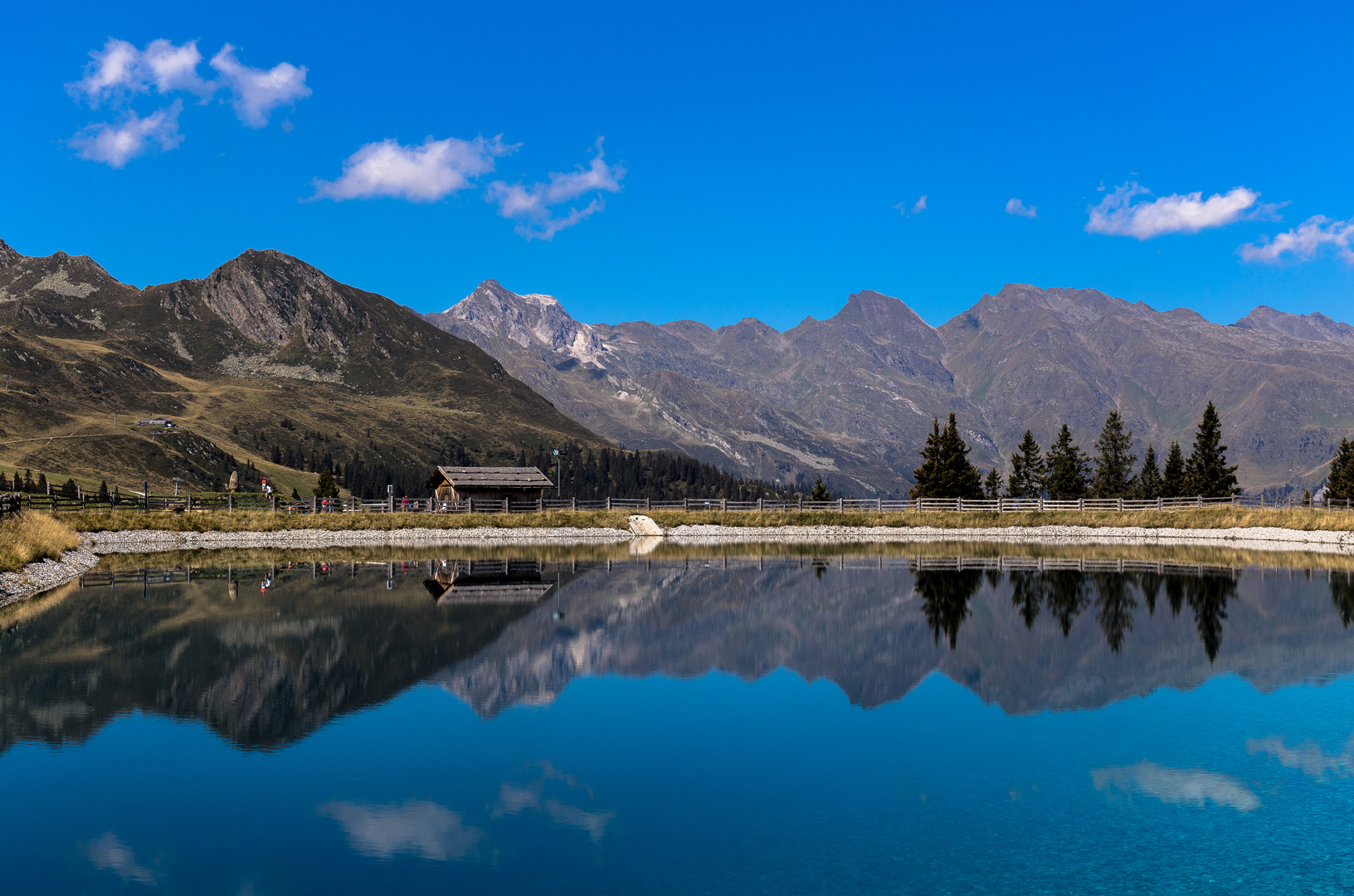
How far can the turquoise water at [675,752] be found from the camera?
41.6 feet

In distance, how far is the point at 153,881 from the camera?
39.7 ft

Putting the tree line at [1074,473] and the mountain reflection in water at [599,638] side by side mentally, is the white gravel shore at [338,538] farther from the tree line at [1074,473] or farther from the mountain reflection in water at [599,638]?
the tree line at [1074,473]

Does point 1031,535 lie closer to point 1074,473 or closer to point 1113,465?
point 1074,473

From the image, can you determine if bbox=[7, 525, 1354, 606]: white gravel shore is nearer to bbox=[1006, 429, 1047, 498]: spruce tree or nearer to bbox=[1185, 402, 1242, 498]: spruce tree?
bbox=[1185, 402, 1242, 498]: spruce tree

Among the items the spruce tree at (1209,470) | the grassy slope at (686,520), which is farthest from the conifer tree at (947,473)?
the spruce tree at (1209,470)

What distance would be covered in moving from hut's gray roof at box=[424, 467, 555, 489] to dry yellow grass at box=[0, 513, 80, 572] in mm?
44006

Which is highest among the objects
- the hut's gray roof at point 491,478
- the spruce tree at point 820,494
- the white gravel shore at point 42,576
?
the hut's gray roof at point 491,478

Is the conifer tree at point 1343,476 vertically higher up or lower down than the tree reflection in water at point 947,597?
higher up

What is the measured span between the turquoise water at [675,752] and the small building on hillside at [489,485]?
229 feet

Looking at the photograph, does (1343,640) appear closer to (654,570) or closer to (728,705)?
(728,705)

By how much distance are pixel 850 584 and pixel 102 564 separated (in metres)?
42.1

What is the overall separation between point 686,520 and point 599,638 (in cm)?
6957

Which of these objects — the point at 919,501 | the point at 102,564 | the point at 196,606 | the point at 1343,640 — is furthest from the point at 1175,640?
the point at 919,501

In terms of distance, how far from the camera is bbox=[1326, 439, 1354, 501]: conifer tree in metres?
114
